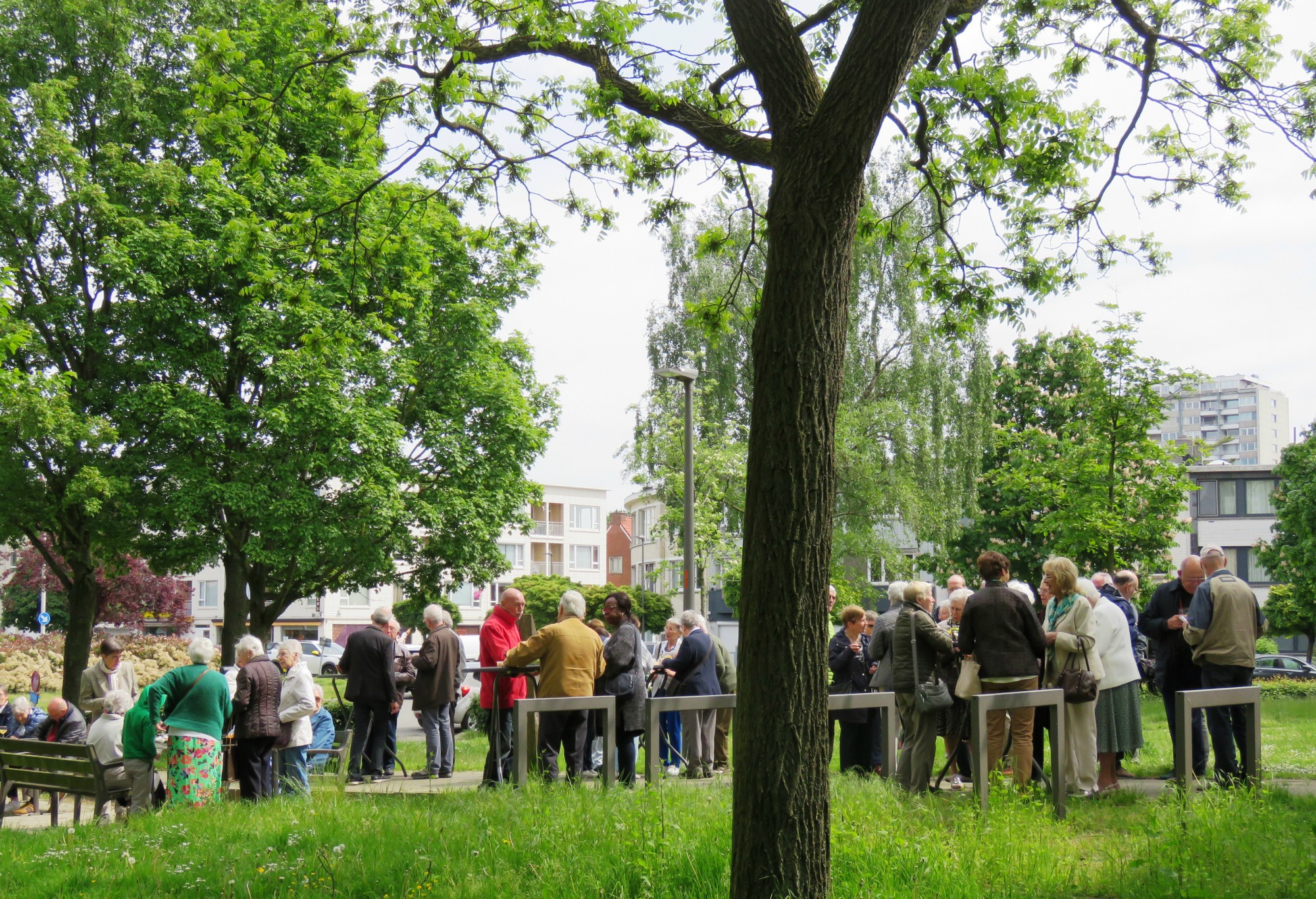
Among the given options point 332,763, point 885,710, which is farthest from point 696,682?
point 332,763

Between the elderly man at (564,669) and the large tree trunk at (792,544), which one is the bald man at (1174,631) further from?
the large tree trunk at (792,544)

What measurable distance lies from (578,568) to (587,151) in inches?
3161

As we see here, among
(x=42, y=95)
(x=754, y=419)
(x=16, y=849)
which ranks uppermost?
(x=42, y=95)

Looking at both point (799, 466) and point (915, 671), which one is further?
point (915, 671)

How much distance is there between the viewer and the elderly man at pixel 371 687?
12008 mm

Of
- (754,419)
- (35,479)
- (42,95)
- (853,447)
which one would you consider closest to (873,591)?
(853,447)

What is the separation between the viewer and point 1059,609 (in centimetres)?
930

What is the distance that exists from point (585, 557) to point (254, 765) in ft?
260

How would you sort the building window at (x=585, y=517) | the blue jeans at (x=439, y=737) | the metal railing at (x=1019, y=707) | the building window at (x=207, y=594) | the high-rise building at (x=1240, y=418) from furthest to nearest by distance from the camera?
the high-rise building at (x=1240, y=418)
the building window at (x=585, y=517)
the building window at (x=207, y=594)
the blue jeans at (x=439, y=737)
the metal railing at (x=1019, y=707)

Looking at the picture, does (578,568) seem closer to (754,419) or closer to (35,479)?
(35,479)

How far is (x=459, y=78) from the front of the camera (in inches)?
305

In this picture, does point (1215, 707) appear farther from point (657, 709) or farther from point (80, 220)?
point (80, 220)

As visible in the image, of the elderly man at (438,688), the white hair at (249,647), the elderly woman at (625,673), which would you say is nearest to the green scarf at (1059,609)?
the elderly woman at (625,673)

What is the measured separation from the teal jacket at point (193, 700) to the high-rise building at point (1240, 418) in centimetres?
17883
